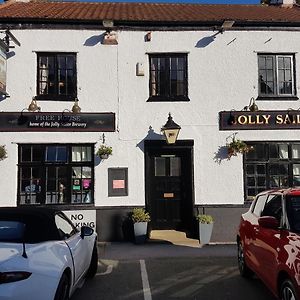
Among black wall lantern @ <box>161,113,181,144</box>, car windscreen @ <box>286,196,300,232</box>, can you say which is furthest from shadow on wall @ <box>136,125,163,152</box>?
car windscreen @ <box>286,196,300,232</box>

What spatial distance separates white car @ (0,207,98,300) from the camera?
4277mm

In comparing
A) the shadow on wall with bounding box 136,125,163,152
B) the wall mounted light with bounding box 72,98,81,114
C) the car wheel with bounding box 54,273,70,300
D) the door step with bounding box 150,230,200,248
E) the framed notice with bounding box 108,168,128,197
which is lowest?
the door step with bounding box 150,230,200,248

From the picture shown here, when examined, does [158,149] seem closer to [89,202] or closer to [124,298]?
[89,202]

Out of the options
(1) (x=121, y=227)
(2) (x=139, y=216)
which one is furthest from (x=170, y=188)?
(1) (x=121, y=227)

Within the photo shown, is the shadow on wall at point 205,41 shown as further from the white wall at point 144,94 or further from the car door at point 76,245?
the car door at point 76,245

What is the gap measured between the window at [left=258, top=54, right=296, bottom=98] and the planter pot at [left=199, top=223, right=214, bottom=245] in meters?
4.20

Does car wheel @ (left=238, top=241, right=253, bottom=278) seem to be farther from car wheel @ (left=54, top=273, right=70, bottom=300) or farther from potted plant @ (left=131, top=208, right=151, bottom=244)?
potted plant @ (left=131, top=208, right=151, bottom=244)

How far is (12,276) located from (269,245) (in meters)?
3.25

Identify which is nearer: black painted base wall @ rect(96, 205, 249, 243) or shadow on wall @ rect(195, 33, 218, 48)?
black painted base wall @ rect(96, 205, 249, 243)

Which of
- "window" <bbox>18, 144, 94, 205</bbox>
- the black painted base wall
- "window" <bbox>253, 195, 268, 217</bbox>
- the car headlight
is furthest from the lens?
"window" <bbox>18, 144, 94, 205</bbox>

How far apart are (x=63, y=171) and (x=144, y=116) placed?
2770mm

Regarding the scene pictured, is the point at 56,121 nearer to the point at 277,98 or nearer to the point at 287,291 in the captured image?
the point at 277,98

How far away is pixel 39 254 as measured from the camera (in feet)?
15.5

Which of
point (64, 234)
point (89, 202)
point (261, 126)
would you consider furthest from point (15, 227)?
point (261, 126)
